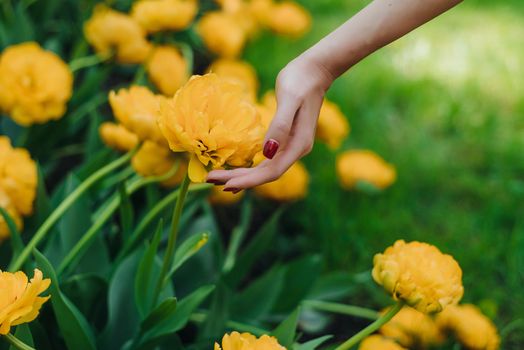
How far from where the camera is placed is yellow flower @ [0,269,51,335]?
0.73 m

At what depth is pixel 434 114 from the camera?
2463 mm

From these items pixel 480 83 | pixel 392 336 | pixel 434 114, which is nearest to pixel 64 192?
pixel 392 336

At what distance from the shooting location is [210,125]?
839 mm

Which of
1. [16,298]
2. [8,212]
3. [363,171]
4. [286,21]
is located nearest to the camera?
[16,298]

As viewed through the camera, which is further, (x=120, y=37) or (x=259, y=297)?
(x=120, y=37)

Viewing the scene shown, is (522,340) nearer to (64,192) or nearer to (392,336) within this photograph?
(392,336)

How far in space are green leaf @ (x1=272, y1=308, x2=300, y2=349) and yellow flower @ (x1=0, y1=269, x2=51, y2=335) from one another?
1.15ft

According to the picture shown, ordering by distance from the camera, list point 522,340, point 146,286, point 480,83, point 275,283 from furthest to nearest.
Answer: point 480,83 < point 522,340 < point 275,283 < point 146,286

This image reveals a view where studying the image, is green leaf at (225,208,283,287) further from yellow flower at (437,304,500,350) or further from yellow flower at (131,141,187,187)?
yellow flower at (437,304,500,350)

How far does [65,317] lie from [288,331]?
30cm

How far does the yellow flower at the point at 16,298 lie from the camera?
0.73 metres

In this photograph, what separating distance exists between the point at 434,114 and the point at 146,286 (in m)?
1.64

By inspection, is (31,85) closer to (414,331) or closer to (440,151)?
(414,331)

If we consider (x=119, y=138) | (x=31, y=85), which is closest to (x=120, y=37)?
(x=31, y=85)
